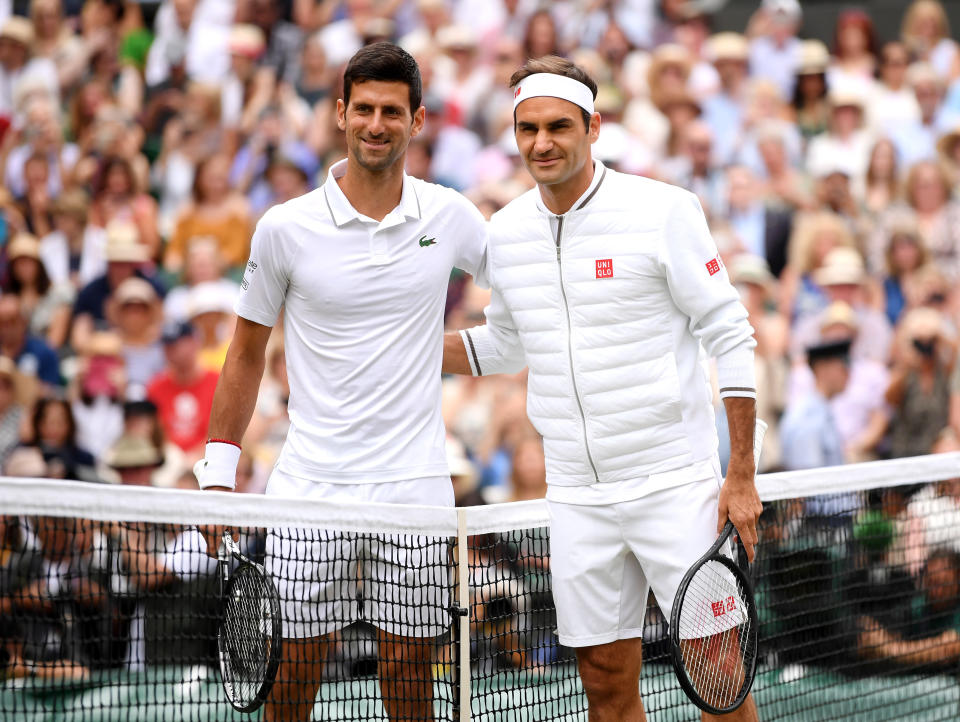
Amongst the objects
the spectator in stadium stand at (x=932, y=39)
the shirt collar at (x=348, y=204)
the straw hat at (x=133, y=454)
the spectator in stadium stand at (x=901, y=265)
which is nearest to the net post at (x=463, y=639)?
the shirt collar at (x=348, y=204)

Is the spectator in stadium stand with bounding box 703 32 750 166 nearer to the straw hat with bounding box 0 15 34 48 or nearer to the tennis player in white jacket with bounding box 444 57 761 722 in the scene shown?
the straw hat with bounding box 0 15 34 48

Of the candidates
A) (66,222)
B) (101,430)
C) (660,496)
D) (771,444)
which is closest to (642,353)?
(660,496)

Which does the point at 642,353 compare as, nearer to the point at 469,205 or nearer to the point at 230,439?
the point at 469,205

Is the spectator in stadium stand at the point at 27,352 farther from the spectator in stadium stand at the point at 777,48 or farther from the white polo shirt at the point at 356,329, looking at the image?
the spectator in stadium stand at the point at 777,48

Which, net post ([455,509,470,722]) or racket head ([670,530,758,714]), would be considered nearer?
racket head ([670,530,758,714])

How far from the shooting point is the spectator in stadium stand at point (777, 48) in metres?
11.0

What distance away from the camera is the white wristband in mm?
4512

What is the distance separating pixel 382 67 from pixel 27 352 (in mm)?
5337

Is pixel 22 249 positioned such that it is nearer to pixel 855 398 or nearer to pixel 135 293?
pixel 135 293

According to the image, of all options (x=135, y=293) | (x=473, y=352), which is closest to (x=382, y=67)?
(x=473, y=352)

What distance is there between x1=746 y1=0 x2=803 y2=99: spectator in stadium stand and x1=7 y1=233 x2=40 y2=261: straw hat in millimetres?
5575

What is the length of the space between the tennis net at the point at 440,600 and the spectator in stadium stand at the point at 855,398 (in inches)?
54.7

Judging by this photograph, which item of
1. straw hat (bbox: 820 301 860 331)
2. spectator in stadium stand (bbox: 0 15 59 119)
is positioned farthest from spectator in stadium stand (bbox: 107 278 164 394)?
straw hat (bbox: 820 301 860 331)

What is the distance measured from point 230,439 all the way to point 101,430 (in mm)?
4277
